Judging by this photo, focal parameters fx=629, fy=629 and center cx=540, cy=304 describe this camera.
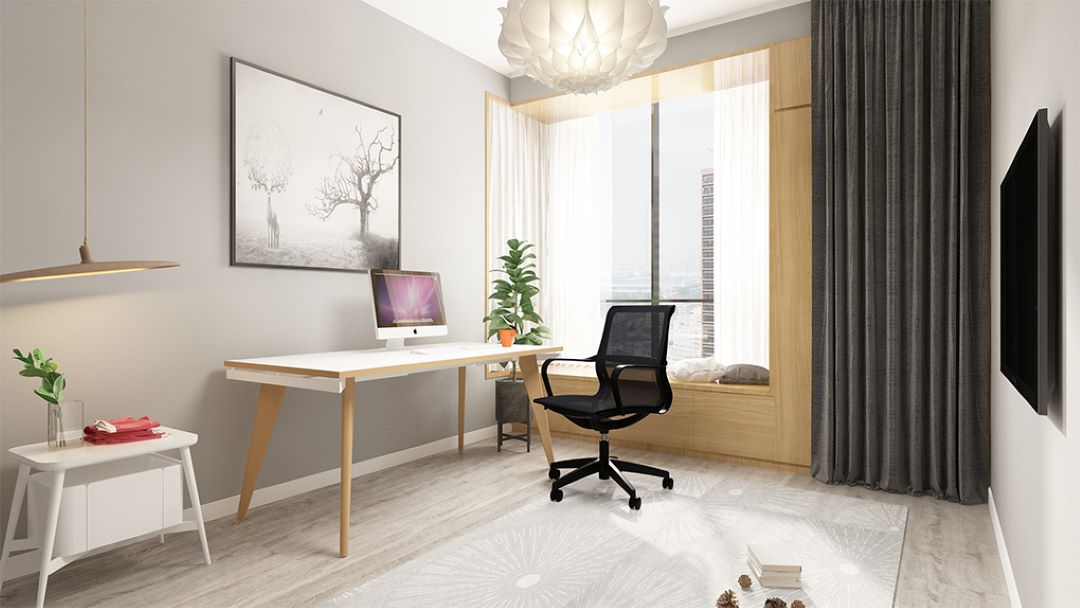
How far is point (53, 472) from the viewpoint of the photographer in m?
2.11

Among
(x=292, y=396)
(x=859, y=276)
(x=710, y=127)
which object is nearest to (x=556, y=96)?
(x=710, y=127)

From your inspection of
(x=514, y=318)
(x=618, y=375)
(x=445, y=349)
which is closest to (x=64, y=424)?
(x=445, y=349)

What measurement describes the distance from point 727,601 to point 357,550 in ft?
4.88

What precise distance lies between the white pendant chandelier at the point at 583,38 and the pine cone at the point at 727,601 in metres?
A: 1.95

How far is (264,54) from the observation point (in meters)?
3.24

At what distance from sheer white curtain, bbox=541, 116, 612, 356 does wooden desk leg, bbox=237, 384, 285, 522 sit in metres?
2.53

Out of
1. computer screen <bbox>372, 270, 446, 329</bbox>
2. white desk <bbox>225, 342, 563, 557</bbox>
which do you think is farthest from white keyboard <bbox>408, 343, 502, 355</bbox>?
computer screen <bbox>372, 270, 446, 329</bbox>

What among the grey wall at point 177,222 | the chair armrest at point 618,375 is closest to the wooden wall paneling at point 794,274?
the chair armrest at point 618,375

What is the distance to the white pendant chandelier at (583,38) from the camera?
2.30 meters

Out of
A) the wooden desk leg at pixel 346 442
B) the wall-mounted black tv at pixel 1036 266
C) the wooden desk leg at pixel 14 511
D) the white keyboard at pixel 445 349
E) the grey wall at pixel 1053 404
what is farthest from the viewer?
the white keyboard at pixel 445 349

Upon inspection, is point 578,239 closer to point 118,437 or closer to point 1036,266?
point 118,437

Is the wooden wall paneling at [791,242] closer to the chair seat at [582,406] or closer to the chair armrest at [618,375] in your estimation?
the chair armrest at [618,375]

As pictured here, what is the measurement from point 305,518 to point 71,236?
62.3 inches

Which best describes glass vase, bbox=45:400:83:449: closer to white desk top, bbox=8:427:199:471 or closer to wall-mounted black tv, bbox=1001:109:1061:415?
white desk top, bbox=8:427:199:471
